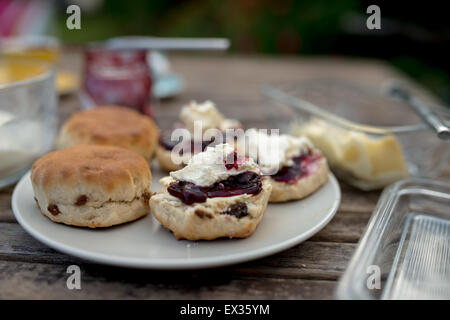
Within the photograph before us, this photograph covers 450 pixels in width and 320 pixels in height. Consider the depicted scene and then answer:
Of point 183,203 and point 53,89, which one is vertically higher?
point 53,89

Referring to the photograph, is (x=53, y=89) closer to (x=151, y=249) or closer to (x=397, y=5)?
(x=151, y=249)

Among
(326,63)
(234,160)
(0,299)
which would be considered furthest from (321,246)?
(326,63)

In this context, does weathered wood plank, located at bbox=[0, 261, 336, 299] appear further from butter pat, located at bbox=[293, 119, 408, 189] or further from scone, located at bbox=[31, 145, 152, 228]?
butter pat, located at bbox=[293, 119, 408, 189]

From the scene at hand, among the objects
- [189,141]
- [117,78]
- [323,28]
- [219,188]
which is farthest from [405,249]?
[323,28]

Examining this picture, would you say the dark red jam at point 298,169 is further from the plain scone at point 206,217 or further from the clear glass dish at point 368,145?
the plain scone at point 206,217

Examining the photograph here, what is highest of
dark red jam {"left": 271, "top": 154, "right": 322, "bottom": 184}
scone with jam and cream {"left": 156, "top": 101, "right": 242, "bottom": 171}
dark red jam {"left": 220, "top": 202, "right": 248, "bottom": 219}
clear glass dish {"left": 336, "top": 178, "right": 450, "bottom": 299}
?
scone with jam and cream {"left": 156, "top": 101, "right": 242, "bottom": 171}

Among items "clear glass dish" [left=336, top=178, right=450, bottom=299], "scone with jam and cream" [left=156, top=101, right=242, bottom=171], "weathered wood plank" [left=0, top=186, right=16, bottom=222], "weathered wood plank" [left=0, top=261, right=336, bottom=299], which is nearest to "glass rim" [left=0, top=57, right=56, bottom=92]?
"weathered wood plank" [left=0, top=186, right=16, bottom=222]
